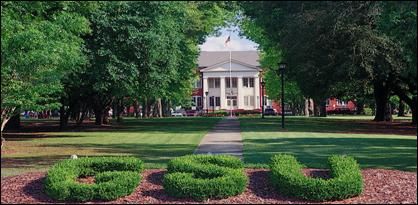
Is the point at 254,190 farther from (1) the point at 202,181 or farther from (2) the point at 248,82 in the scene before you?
(2) the point at 248,82

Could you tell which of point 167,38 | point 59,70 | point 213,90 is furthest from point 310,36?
point 213,90

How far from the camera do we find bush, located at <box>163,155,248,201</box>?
9.59 m

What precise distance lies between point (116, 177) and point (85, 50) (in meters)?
18.3

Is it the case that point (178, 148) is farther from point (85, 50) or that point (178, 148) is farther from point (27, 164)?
point (85, 50)

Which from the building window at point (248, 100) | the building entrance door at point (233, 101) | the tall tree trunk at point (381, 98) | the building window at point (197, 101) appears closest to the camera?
the tall tree trunk at point (381, 98)

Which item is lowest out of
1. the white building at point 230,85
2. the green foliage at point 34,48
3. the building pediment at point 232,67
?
the green foliage at point 34,48

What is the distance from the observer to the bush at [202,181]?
31.4 feet

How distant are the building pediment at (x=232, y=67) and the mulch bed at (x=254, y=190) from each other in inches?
3580

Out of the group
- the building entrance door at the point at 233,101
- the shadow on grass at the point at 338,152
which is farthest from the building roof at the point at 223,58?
the shadow on grass at the point at 338,152

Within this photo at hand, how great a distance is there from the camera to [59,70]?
68.7 ft

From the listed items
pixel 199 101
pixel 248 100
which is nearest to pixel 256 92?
pixel 248 100

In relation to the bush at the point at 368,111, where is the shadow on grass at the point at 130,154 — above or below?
below

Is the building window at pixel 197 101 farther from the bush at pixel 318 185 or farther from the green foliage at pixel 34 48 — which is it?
the bush at pixel 318 185

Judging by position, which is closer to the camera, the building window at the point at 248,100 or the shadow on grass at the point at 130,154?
the shadow on grass at the point at 130,154
